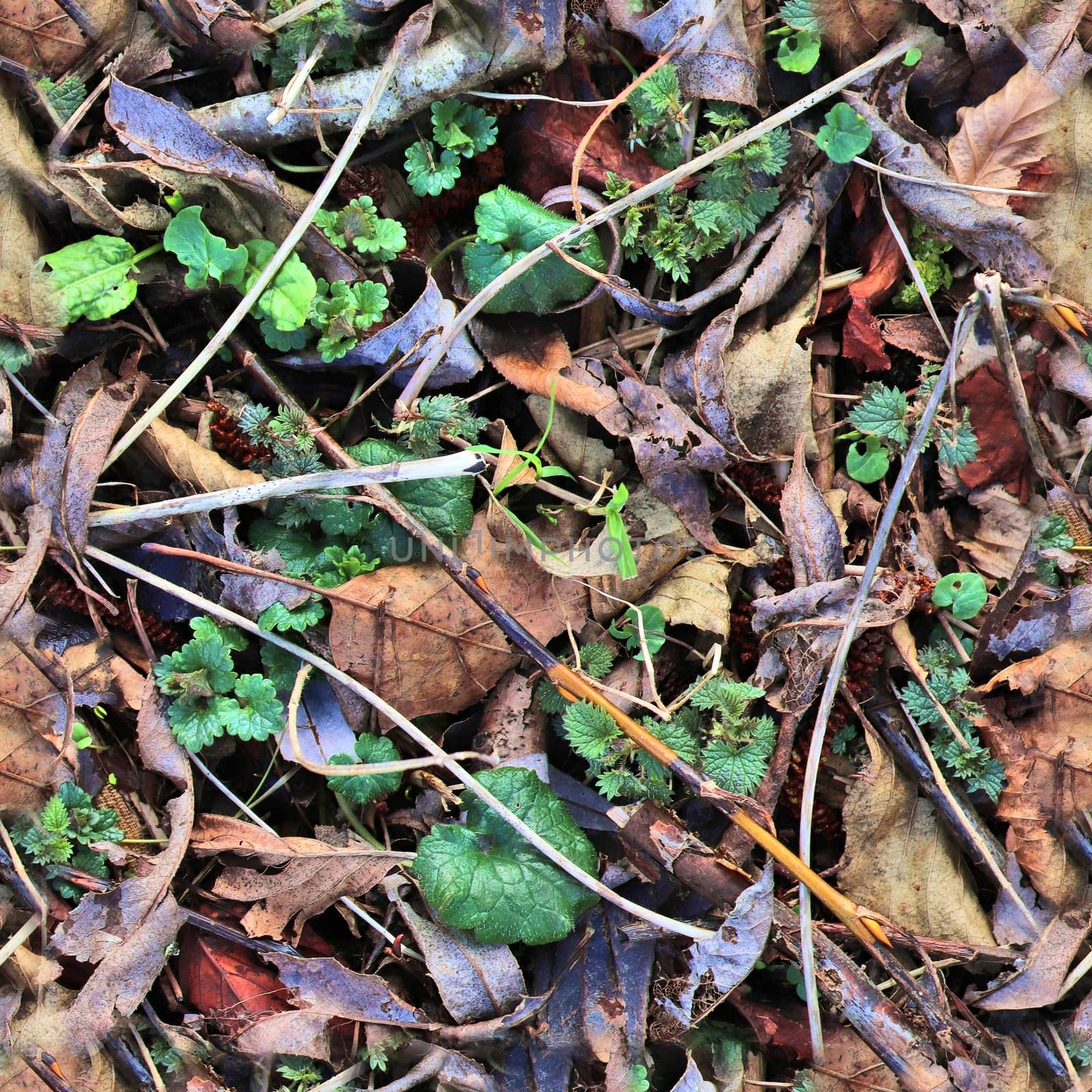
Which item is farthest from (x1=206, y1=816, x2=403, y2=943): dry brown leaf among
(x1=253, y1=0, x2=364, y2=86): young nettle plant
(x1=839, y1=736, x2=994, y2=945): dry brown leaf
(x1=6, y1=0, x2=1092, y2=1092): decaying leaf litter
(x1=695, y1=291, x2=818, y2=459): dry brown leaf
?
(x1=253, y1=0, x2=364, y2=86): young nettle plant

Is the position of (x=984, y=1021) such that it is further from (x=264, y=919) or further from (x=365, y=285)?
(x=365, y=285)

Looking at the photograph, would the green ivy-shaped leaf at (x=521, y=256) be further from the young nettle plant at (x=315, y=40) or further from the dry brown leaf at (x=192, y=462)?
the dry brown leaf at (x=192, y=462)

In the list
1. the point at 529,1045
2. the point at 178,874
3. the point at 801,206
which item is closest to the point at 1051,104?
the point at 801,206

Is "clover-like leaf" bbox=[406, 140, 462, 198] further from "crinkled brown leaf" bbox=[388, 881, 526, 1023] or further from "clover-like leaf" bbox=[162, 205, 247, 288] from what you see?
"crinkled brown leaf" bbox=[388, 881, 526, 1023]

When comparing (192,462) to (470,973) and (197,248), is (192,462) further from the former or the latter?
(470,973)

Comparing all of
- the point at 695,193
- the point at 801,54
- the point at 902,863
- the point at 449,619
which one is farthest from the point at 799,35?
the point at 902,863

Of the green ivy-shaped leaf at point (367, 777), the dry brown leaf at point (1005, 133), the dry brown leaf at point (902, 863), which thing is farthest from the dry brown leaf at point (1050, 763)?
the green ivy-shaped leaf at point (367, 777)
